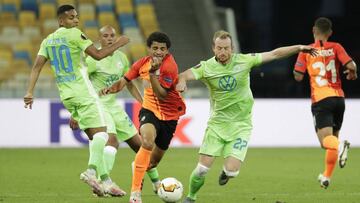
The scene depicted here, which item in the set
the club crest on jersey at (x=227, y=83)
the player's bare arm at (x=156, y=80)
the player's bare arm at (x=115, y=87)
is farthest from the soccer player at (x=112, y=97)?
the club crest on jersey at (x=227, y=83)

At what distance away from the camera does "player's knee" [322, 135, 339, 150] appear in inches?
466

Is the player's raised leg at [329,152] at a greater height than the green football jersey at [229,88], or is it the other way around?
the green football jersey at [229,88]

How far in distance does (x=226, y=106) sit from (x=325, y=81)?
216 centimetres

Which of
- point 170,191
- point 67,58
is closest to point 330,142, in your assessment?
point 170,191

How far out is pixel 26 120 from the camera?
20.3 meters

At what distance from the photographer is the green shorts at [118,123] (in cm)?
1223

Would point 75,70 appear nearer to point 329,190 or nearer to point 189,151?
point 329,190

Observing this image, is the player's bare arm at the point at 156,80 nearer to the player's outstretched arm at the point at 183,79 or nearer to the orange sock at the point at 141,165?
the player's outstretched arm at the point at 183,79

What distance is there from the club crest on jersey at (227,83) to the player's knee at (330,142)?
1.99m

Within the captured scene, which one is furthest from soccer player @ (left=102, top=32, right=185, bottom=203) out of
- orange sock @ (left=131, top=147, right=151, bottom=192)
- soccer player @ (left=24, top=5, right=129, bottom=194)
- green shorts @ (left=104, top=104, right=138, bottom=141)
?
green shorts @ (left=104, top=104, right=138, bottom=141)

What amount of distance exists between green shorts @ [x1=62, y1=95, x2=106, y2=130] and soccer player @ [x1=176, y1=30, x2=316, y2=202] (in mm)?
1274

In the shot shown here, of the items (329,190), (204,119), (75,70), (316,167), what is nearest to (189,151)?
(204,119)

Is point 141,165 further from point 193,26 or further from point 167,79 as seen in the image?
point 193,26

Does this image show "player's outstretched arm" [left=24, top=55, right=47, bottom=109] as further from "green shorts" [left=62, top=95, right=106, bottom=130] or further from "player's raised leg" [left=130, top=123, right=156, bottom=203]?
"player's raised leg" [left=130, top=123, right=156, bottom=203]
